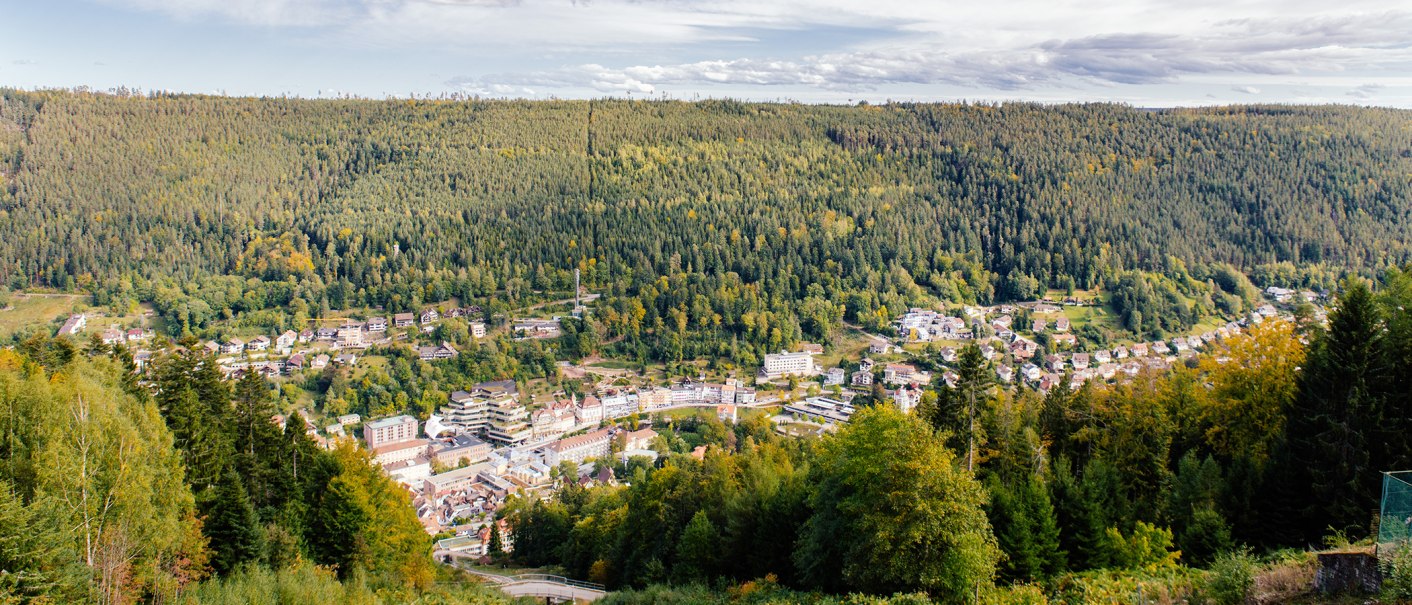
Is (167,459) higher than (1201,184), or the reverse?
(1201,184)

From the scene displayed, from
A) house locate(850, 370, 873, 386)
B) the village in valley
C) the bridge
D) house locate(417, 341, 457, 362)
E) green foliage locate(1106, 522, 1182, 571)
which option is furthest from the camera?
house locate(417, 341, 457, 362)

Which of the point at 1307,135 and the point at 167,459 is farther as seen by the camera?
Answer: the point at 1307,135

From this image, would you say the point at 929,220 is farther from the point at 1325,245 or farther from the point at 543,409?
the point at 543,409

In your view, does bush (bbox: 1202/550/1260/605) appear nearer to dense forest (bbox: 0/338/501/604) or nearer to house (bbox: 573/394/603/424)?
dense forest (bbox: 0/338/501/604)

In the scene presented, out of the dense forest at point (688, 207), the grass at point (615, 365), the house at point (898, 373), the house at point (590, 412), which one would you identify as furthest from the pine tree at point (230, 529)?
the dense forest at point (688, 207)

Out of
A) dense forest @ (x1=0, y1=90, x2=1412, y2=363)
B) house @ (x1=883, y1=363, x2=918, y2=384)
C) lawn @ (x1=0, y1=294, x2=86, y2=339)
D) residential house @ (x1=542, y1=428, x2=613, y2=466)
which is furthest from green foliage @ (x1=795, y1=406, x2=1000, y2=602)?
lawn @ (x1=0, y1=294, x2=86, y2=339)

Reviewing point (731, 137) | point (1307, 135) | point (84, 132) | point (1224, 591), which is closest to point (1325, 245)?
point (1307, 135)

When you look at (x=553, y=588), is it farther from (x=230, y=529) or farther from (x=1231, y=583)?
(x=1231, y=583)
